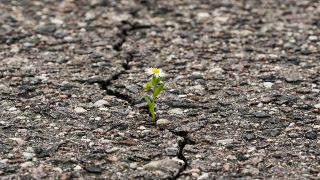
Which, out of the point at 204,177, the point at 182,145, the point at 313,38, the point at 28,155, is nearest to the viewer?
the point at 204,177

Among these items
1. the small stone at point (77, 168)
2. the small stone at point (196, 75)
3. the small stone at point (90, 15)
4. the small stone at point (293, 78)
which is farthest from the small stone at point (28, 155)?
the small stone at point (90, 15)

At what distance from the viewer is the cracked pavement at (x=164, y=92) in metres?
3.11

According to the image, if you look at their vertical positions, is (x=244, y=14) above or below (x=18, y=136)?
above

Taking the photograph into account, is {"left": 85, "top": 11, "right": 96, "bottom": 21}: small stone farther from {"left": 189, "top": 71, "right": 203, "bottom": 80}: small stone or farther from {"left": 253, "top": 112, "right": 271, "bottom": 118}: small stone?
{"left": 253, "top": 112, "right": 271, "bottom": 118}: small stone

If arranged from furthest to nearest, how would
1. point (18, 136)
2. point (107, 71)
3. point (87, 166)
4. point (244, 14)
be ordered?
point (244, 14)
point (107, 71)
point (18, 136)
point (87, 166)

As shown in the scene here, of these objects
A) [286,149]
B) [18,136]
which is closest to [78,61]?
[18,136]

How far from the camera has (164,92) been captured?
13.0 feet

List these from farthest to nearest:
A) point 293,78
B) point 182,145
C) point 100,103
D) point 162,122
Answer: point 293,78 → point 100,103 → point 162,122 → point 182,145

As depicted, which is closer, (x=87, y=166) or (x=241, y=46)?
(x=87, y=166)

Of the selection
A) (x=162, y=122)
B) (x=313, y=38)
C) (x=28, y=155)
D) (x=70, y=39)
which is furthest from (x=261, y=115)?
(x=70, y=39)

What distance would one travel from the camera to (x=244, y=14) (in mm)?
5473

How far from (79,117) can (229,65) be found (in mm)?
1306

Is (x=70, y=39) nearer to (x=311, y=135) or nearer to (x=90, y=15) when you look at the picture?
(x=90, y=15)

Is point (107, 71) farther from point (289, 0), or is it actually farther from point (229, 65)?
point (289, 0)
